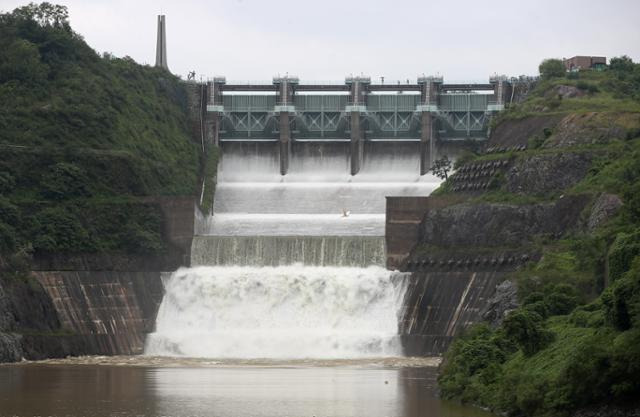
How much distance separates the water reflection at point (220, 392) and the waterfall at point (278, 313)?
44.3 ft

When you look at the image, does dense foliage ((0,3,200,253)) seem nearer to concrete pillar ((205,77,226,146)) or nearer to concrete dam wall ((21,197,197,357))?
concrete dam wall ((21,197,197,357))

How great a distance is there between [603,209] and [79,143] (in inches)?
2106

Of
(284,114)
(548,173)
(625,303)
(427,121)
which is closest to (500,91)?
(427,121)

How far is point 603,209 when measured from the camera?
129750 mm

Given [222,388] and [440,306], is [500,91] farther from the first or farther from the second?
[222,388]

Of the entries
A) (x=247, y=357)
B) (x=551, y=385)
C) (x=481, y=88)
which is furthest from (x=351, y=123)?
(x=551, y=385)

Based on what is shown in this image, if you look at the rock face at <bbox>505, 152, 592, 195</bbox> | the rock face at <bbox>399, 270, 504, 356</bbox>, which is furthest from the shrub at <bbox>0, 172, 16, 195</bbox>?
the rock face at <bbox>505, 152, 592, 195</bbox>

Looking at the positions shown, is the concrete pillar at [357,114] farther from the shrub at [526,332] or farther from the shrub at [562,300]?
the shrub at [526,332]

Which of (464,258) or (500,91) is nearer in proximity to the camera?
(464,258)

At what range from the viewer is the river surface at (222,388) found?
307 feet

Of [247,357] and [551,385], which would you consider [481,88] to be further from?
[551,385]

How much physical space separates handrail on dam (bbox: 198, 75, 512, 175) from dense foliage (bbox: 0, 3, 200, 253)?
5859mm

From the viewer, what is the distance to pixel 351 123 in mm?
Result: 183375

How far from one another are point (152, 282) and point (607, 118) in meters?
42.0
